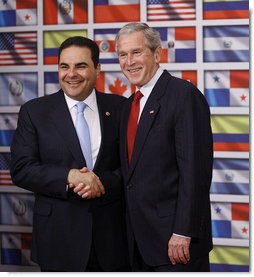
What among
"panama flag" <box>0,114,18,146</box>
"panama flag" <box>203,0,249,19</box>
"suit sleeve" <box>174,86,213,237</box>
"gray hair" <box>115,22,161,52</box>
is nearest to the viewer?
"suit sleeve" <box>174,86,213,237</box>


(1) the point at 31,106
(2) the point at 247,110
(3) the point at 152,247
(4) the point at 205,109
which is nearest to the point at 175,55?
(2) the point at 247,110

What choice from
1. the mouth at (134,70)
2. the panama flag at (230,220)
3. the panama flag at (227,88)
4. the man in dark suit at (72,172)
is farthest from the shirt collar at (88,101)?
the panama flag at (230,220)

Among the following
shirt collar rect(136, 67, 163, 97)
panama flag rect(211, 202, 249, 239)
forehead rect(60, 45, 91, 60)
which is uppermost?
forehead rect(60, 45, 91, 60)

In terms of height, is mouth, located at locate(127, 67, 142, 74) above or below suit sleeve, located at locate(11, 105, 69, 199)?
above

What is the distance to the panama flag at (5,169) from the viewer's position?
2.19m

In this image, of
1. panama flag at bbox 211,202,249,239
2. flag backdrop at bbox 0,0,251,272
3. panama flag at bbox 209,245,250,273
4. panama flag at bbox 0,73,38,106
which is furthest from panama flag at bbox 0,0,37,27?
panama flag at bbox 209,245,250,273

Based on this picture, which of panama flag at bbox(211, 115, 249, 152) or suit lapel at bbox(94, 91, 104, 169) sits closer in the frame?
suit lapel at bbox(94, 91, 104, 169)

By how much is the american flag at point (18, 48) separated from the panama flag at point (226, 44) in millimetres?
729

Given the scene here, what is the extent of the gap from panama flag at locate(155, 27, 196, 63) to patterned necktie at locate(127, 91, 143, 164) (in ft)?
1.22

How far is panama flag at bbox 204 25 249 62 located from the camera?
196cm

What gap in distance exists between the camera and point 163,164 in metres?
1.62

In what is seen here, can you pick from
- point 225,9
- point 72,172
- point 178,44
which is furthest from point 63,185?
point 225,9

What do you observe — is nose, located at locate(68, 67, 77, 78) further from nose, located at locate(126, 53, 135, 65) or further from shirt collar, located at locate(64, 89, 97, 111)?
nose, located at locate(126, 53, 135, 65)

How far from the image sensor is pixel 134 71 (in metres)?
1.70
